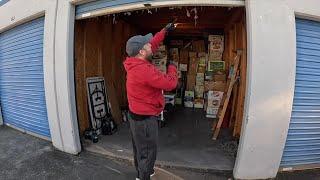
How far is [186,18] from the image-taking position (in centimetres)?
851

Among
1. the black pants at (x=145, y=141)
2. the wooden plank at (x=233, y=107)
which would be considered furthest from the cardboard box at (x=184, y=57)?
the black pants at (x=145, y=141)

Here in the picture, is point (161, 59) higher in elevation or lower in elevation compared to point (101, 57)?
lower

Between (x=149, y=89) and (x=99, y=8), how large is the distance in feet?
7.20

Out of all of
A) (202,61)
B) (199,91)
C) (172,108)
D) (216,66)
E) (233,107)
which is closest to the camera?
(233,107)

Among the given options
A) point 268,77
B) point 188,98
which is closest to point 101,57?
point 268,77

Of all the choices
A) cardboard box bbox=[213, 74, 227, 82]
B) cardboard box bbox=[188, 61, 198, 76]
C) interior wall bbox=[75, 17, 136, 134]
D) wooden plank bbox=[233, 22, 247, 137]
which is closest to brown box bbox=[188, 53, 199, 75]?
cardboard box bbox=[188, 61, 198, 76]

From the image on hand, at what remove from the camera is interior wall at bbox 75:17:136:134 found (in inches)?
268

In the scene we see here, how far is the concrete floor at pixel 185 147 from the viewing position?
5.52 meters

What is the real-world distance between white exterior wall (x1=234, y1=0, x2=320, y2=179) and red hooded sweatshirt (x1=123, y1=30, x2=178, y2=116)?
4.28 feet

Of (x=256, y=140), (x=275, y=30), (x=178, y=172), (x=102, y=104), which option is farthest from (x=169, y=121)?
(x=275, y=30)

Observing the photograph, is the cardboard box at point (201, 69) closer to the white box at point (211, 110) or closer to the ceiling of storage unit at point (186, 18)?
the ceiling of storage unit at point (186, 18)

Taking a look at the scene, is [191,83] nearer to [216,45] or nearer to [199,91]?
[199,91]

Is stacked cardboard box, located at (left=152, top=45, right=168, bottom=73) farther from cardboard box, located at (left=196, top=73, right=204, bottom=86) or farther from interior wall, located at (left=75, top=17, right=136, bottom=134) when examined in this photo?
interior wall, located at (left=75, top=17, right=136, bottom=134)

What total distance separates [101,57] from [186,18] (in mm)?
2587
